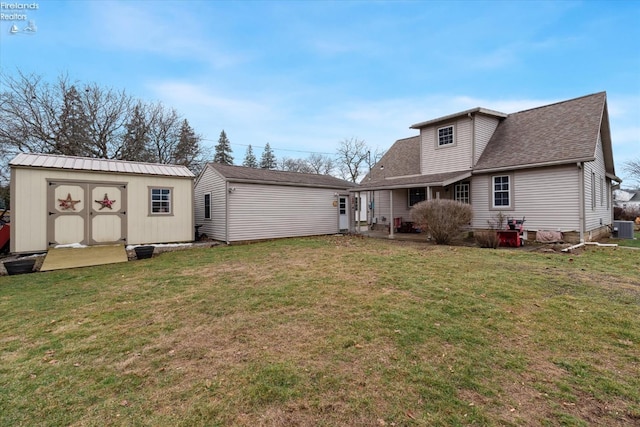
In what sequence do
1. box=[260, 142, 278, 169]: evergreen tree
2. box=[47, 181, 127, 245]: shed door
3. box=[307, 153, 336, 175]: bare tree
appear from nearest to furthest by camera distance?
1. box=[47, 181, 127, 245]: shed door
2. box=[260, 142, 278, 169]: evergreen tree
3. box=[307, 153, 336, 175]: bare tree

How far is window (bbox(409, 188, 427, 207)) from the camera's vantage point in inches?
607

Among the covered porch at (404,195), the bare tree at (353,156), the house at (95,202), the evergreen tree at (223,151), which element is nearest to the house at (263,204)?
the house at (95,202)

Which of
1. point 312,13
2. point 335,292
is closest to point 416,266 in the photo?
point 335,292

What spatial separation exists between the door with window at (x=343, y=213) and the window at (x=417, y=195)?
11.5ft

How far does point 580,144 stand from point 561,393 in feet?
38.4

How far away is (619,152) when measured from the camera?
29.8 metres

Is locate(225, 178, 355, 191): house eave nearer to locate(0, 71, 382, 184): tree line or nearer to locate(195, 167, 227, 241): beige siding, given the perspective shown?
locate(195, 167, 227, 241): beige siding

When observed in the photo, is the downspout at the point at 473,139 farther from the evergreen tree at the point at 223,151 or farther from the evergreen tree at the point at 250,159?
the evergreen tree at the point at 250,159

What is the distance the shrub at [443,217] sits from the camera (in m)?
10.6

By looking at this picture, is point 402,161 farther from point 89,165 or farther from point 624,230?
point 89,165

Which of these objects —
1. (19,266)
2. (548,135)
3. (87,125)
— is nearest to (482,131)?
(548,135)

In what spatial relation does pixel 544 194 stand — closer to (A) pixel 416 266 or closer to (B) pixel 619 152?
(A) pixel 416 266

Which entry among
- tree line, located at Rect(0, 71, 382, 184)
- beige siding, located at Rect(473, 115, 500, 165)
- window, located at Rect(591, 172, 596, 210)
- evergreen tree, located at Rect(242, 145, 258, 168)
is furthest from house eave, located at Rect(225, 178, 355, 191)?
evergreen tree, located at Rect(242, 145, 258, 168)

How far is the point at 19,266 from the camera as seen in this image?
7523mm
